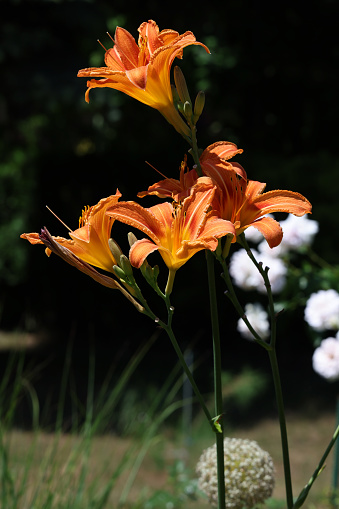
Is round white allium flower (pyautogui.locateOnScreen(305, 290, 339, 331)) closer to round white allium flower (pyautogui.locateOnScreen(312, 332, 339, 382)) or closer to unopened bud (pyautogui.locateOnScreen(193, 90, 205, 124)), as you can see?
round white allium flower (pyautogui.locateOnScreen(312, 332, 339, 382))

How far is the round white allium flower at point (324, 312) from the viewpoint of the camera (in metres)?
2.76

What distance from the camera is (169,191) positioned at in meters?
1.28

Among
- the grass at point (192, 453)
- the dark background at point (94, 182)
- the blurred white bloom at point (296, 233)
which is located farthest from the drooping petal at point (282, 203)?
the dark background at point (94, 182)

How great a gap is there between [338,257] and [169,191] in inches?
222

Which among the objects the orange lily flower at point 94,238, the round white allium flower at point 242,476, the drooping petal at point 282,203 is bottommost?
the round white allium flower at point 242,476

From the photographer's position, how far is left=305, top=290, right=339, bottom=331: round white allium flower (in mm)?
2762

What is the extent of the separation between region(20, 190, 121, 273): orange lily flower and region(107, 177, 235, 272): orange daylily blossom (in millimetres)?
83

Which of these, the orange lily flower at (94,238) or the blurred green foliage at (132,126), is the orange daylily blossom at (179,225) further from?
the blurred green foliage at (132,126)

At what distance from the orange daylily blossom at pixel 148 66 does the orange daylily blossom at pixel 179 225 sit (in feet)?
0.60

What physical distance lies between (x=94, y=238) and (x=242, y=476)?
73 centimetres

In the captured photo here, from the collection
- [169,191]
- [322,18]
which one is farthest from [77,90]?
[169,191]

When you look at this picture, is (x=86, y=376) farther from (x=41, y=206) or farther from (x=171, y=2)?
(x=171, y=2)

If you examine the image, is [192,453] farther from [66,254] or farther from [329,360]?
[66,254]

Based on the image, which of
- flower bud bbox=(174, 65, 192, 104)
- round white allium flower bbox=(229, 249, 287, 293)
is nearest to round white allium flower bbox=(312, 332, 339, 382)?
round white allium flower bbox=(229, 249, 287, 293)
